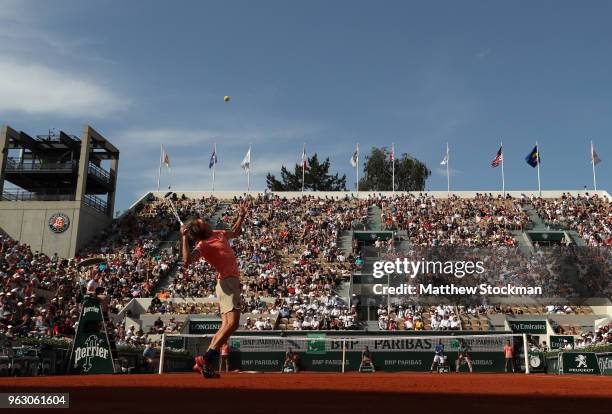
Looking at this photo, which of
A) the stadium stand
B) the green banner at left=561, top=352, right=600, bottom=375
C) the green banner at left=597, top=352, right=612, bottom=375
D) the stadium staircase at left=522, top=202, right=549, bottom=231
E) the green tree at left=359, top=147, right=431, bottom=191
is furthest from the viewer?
the green tree at left=359, top=147, right=431, bottom=191

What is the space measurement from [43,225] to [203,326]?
19479 mm

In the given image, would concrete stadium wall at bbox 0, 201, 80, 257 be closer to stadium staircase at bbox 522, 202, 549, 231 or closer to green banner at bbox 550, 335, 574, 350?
green banner at bbox 550, 335, 574, 350

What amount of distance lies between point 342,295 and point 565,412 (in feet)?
105

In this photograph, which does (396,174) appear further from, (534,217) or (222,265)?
(222,265)

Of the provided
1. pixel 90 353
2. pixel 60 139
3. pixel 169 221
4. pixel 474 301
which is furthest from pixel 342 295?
pixel 60 139

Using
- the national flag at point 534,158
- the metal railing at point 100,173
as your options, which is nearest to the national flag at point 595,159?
the national flag at point 534,158

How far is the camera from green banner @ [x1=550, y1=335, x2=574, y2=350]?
30.7 meters

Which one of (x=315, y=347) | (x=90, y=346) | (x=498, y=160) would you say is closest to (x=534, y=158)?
(x=498, y=160)

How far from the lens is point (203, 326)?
109 feet

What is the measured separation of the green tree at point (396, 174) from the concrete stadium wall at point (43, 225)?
165 feet

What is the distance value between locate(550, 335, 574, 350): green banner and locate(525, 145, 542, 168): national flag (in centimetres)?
2790

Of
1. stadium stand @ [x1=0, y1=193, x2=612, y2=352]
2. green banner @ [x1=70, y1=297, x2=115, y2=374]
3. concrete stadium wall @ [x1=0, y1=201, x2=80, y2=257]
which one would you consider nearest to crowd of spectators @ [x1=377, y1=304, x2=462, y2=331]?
stadium stand @ [x1=0, y1=193, x2=612, y2=352]

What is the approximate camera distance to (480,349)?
2822 centimetres

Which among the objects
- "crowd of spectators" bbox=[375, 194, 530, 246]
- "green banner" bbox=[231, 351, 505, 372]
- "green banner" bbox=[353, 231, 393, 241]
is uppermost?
"crowd of spectators" bbox=[375, 194, 530, 246]
